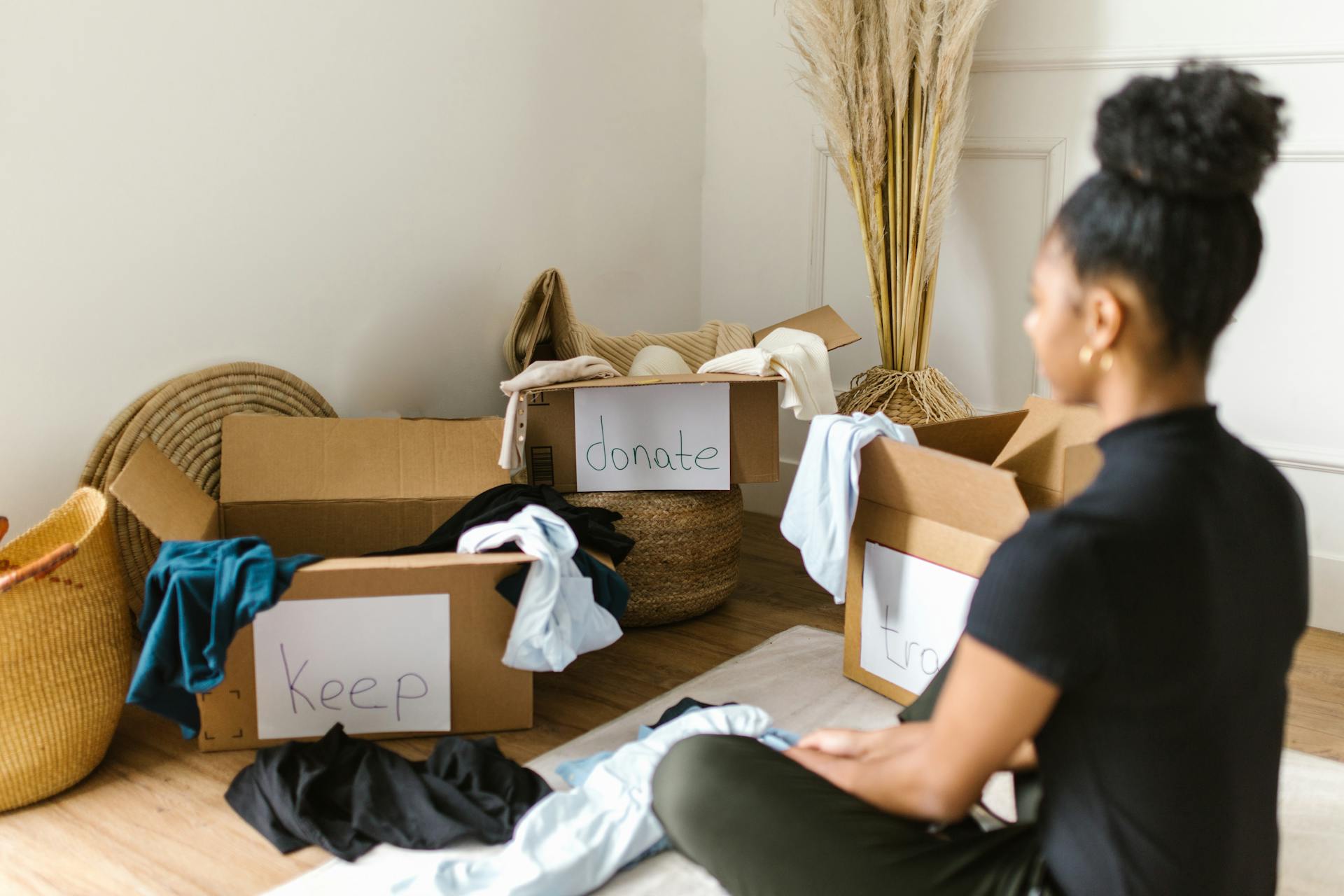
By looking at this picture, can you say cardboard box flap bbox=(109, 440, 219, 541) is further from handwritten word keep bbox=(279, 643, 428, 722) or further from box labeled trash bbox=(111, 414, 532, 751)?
handwritten word keep bbox=(279, 643, 428, 722)

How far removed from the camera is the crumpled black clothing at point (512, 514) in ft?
6.13

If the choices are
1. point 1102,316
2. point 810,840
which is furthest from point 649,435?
point 1102,316

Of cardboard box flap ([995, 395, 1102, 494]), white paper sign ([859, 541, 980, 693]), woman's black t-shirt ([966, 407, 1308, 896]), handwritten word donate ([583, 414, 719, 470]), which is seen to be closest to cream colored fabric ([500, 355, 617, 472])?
handwritten word donate ([583, 414, 719, 470])

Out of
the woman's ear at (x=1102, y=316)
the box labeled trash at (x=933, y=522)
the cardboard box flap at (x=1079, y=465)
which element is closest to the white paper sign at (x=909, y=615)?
the box labeled trash at (x=933, y=522)

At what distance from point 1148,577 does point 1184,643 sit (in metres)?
0.07

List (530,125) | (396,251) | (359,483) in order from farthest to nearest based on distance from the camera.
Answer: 1. (530,125)
2. (396,251)
3. (359,483)

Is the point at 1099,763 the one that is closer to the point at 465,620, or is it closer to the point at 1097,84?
the point at 465,620

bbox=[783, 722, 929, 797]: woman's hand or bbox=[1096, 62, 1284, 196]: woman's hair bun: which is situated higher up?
bbox=[1096, 62, 1284, 196]: woman's hair bun

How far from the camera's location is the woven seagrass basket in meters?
1.51

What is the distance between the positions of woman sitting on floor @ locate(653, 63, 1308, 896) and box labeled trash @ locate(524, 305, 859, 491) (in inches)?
48.3

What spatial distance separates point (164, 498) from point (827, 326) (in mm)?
1357

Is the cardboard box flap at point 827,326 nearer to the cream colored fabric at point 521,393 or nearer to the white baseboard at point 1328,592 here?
the cream colored fabric at point 521,393

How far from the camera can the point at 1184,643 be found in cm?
85

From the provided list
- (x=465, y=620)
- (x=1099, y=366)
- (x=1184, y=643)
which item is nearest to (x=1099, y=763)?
(x=1184, y=643)
